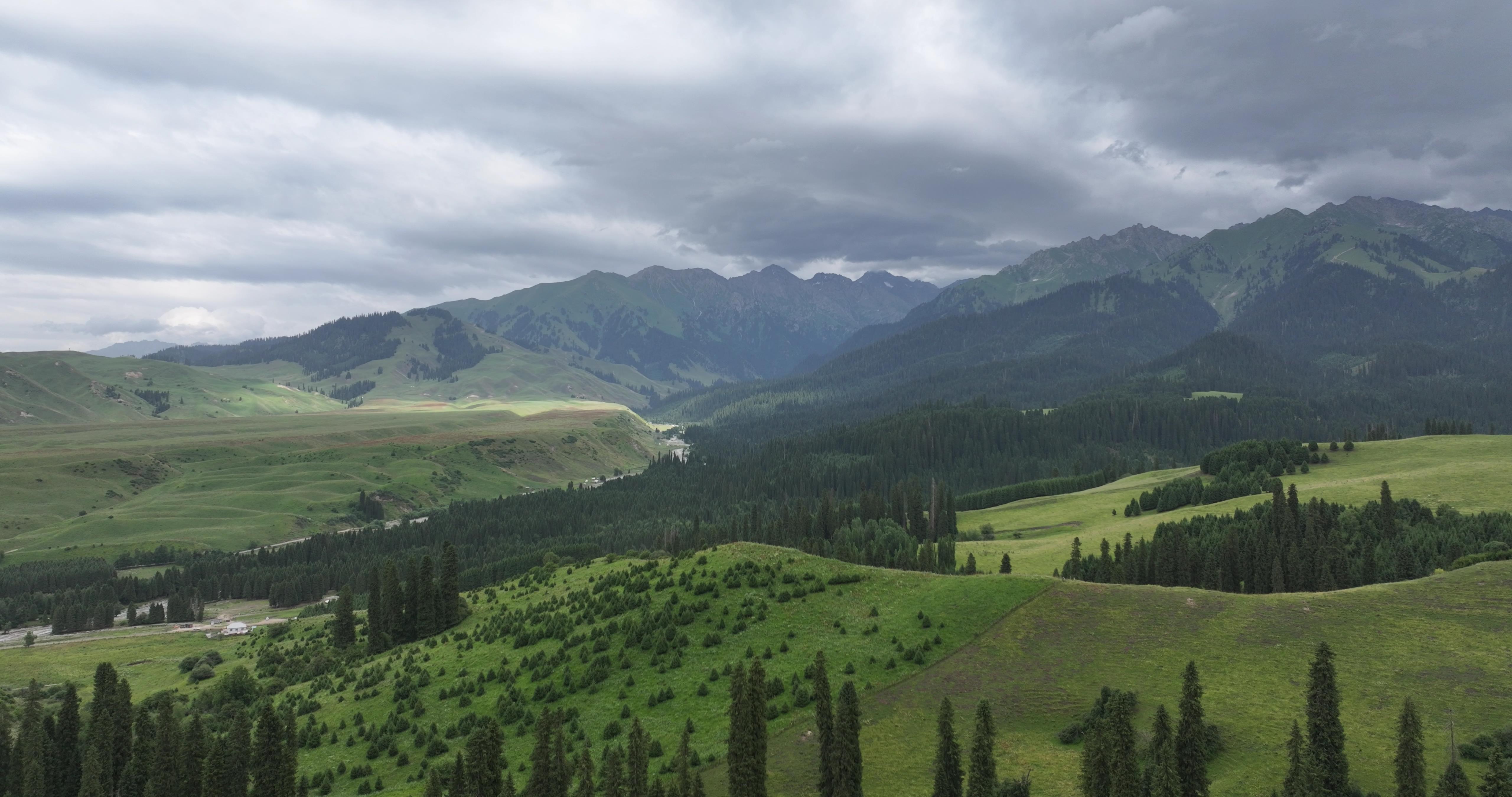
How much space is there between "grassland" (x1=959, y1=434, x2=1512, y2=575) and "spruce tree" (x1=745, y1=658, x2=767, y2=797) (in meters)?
86.6

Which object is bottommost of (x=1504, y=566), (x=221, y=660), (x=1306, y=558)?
(x=221, y=660)

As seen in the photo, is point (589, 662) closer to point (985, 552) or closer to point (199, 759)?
point (199, 759)

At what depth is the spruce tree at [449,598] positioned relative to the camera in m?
90.4

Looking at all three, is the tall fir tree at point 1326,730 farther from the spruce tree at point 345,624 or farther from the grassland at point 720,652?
the spruce tree at point 345,624

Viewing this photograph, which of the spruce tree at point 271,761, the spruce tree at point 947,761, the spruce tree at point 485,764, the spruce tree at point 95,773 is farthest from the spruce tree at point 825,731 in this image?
the spruce tree at point 95,773

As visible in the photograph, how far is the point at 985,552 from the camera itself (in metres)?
144

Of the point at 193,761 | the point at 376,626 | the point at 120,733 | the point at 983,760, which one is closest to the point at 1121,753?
the point at 983,760

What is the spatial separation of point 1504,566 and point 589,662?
81674mm

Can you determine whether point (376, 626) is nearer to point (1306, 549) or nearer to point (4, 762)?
point (4, 762)

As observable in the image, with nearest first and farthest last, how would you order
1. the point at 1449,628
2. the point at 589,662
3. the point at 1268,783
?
the point at 1268,783
the point at 1449,628
the point at 589,662

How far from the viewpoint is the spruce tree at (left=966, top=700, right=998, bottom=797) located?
138 feet

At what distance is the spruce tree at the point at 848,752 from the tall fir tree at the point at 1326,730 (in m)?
25.0

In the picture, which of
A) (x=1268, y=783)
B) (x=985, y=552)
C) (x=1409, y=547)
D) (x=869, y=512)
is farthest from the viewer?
(x=869, y=512)

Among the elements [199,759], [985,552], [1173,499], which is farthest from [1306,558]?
[199,759]
